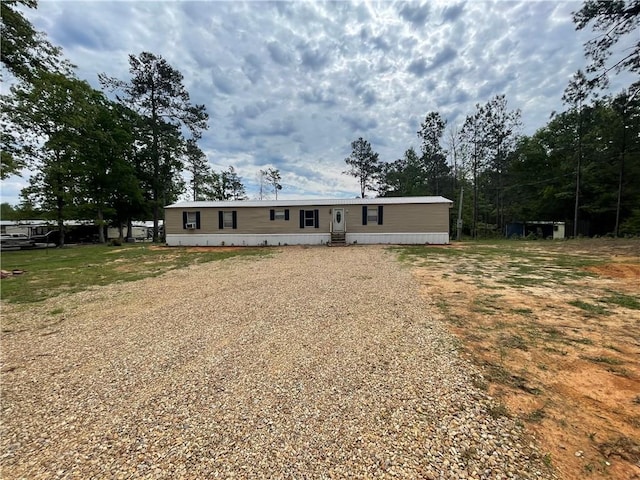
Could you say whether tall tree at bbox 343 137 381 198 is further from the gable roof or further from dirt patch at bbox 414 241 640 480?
dirt patch at bbox 414 241 640 480

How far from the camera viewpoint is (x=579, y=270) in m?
7.85

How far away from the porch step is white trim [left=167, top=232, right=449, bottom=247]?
27 cm

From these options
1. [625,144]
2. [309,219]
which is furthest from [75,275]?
[625,144]

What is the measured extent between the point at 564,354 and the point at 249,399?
3533 millimetres

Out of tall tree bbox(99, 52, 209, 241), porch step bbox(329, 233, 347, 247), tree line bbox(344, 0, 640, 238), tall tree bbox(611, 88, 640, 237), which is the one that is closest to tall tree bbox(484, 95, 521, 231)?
tree line bbox(344, 0, 640, 238)

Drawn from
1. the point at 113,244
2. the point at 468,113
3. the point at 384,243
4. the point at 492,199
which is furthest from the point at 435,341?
the point at 492,199

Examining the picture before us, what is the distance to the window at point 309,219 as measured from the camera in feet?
55.1

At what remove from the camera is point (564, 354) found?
10.4 feet

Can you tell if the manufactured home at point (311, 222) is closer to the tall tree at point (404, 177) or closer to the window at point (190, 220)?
the window at point (190, 220)

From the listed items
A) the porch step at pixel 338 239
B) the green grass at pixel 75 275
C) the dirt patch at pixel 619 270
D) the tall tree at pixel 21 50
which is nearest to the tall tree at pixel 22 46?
the tall tree at pixel 21 50

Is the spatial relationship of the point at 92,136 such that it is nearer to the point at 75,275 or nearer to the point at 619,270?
the point at 75,275

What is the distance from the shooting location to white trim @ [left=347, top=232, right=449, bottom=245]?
53.3ft

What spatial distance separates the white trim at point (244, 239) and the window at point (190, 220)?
1.70ft

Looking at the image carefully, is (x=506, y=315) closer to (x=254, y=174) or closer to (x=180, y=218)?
(x=180, y=218)
